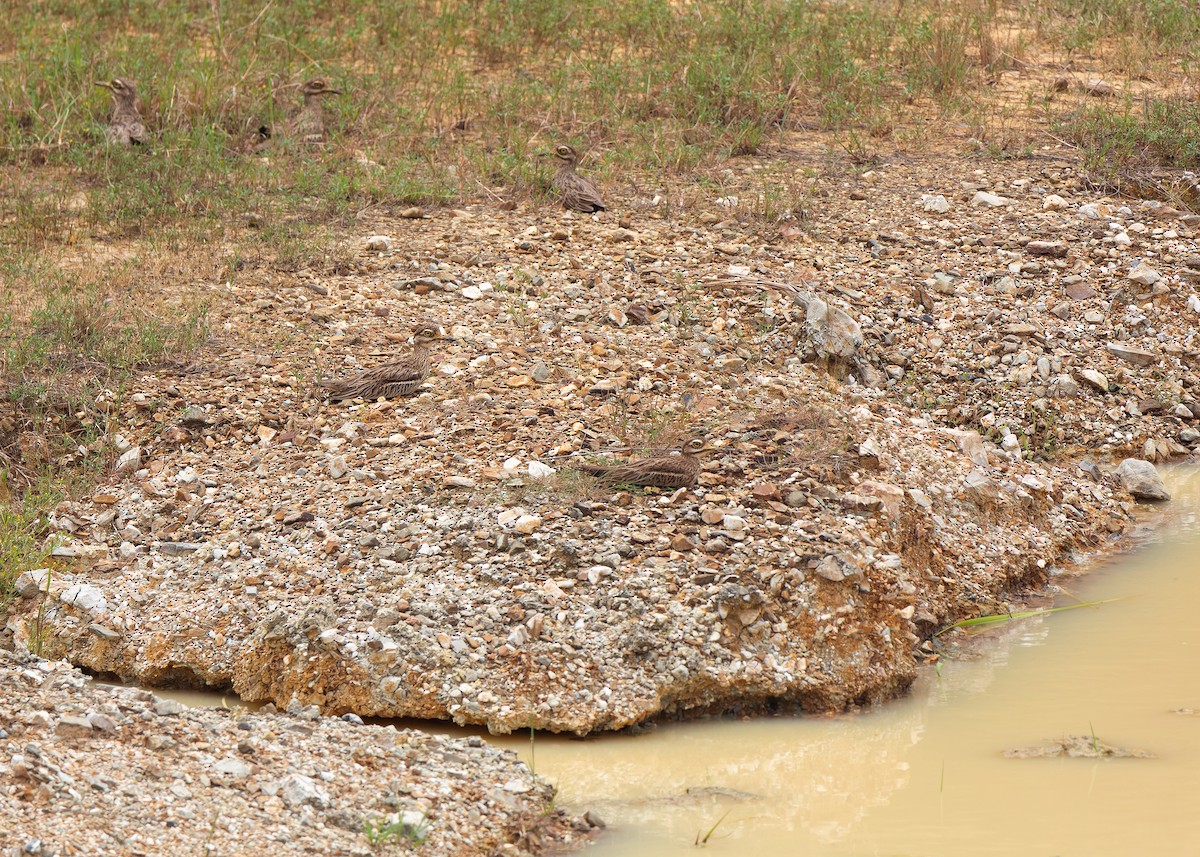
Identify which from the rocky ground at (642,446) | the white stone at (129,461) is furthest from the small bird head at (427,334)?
the white stone at (129,461)

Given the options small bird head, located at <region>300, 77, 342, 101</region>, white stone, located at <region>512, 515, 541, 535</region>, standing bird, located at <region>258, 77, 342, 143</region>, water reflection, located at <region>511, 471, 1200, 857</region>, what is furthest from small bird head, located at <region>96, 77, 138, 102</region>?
water reflection, located at <region>511, 471, 1200, 857</region>

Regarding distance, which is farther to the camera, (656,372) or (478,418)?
(656,372)

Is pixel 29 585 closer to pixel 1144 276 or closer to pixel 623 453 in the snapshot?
pixel 623 453

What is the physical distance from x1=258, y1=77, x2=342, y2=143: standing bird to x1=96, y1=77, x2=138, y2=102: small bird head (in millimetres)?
686

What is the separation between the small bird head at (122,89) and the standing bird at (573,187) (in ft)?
7.75

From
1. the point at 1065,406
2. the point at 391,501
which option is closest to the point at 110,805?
the point at 391,501

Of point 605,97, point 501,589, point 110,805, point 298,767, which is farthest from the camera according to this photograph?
point 605,97

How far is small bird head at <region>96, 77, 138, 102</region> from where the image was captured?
695 cm

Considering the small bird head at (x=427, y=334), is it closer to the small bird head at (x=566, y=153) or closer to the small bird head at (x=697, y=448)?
the small bird head at (x=697, y=448)

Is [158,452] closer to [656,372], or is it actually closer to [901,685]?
[656,372]

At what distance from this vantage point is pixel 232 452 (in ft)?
15.3

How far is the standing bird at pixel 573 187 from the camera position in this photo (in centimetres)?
648

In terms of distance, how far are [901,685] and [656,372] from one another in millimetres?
1673

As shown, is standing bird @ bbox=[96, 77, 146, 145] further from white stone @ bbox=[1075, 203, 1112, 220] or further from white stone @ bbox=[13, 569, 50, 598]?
white stone @ bbox=[1075, 203, 1112, 220]
